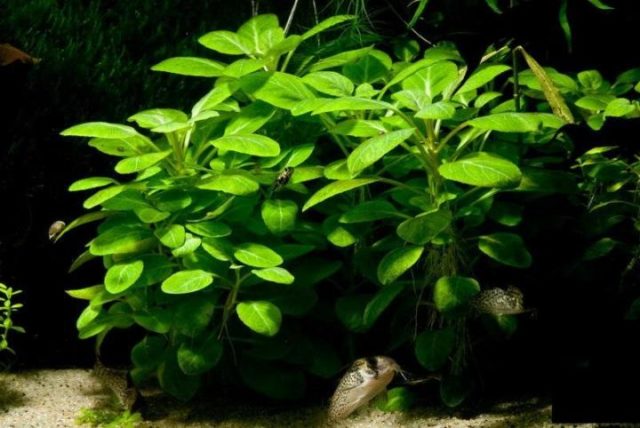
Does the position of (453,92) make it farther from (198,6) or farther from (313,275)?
(198,6)

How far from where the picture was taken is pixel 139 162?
3.55 m

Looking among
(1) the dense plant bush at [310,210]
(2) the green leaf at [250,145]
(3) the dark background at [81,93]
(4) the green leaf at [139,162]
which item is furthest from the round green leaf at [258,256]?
(3) the dark background at [81,93]

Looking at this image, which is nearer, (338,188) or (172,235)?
(338,188)

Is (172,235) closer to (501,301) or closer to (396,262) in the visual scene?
(396,262)

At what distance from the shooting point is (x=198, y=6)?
192 inches

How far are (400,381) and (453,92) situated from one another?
132 centimetres

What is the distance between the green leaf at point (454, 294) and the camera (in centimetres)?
339

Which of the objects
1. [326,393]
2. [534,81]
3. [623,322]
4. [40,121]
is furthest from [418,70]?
[40,121]

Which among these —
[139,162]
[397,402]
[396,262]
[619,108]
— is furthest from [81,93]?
[619,108]

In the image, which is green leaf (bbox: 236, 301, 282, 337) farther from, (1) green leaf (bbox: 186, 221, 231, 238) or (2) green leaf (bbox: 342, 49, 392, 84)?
(2) green leaf (bbox: 342, 49, 392, 84)

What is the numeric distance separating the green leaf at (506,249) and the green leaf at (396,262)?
0.92ft

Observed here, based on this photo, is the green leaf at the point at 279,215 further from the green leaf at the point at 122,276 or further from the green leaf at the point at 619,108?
the green leaf at the point at 619,108

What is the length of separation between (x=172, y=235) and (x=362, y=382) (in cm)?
101

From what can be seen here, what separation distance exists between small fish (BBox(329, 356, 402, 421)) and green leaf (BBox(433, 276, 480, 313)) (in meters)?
0.35
